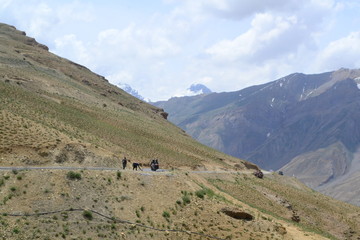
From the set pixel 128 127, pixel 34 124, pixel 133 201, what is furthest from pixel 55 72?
pixel 133 201

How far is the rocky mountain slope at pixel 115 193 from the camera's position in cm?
2998

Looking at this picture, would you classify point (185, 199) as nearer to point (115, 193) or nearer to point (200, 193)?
point (200, 193)

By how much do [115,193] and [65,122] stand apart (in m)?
30.3

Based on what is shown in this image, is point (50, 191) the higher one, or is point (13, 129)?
point (13, 129)

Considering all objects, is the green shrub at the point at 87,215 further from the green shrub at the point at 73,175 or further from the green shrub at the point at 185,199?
the green shrub at the point at 185,199

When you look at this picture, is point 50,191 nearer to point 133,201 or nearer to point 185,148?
point 133,201

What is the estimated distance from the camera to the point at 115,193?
34.2 m

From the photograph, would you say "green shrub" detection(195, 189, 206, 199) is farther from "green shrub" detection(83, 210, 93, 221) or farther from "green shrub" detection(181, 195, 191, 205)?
"green shrub" detection(83, 210, 93, 221)

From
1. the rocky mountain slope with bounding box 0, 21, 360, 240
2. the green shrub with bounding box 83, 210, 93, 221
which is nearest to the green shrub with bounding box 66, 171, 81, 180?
the rocky mountain slope with bounding box 0, 21, 360, 240

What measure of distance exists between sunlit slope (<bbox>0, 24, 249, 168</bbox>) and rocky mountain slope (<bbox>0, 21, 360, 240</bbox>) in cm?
20

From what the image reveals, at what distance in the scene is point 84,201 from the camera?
31938 mm

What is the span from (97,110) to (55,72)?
28.5 metres

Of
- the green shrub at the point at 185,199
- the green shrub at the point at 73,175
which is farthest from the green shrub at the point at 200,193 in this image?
the green shrub at the point at 73,175

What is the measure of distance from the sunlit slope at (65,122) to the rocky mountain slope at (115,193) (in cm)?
20
